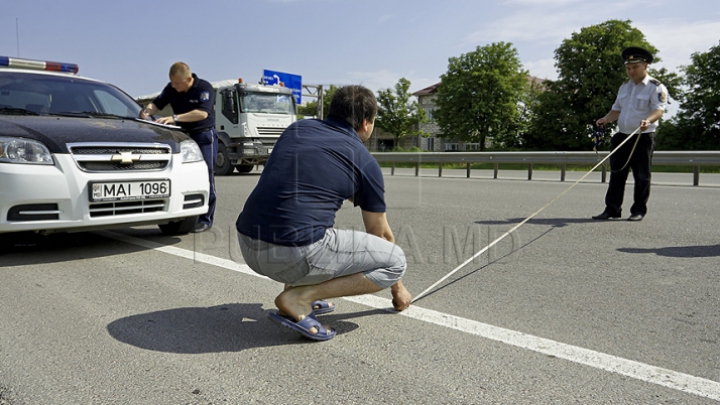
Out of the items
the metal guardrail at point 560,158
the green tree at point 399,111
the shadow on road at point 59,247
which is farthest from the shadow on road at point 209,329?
the green tree at point 399,111

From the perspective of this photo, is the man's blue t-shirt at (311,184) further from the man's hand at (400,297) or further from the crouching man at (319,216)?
the man's hand at (400,297)

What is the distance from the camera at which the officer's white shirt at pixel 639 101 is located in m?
6.97

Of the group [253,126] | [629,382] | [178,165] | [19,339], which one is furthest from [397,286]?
[253,126]

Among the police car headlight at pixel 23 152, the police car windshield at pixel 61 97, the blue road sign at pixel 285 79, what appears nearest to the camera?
the police car headlight at pixel 23 152

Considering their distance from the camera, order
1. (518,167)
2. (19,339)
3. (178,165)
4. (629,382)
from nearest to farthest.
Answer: (629,382), (19,339), (178,165), (518,167)

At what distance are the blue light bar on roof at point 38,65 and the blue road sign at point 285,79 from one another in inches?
1028

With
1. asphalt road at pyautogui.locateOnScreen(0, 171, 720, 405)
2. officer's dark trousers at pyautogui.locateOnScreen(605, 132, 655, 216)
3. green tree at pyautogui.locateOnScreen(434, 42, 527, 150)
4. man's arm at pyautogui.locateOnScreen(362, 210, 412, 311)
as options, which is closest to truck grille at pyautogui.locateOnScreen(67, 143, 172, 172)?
asphalt road at pyautogui.locateOnScreen(0, 171, 720, 405)

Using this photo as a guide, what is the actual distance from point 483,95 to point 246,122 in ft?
139

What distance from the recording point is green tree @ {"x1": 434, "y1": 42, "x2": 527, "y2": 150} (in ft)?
183

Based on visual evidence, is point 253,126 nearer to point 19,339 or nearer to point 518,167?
point 19,339

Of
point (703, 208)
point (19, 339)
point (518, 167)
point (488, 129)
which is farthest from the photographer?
point (488, 129)

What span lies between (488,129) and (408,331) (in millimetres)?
55186

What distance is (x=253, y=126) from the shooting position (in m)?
17.4

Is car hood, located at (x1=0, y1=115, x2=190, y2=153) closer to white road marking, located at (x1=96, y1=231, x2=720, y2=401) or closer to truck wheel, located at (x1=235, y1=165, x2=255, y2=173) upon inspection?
white road marking, located at (x1=96, y1=231, x2=720, y2=401)
